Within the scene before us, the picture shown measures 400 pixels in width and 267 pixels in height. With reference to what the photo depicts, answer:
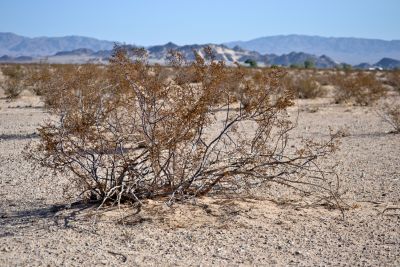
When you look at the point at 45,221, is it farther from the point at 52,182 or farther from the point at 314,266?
the point at 314,266

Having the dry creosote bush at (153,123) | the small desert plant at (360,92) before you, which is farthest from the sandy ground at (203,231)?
the small desert plant at (360,92)

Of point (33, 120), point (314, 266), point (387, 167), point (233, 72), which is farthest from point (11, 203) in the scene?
point (33, 120)

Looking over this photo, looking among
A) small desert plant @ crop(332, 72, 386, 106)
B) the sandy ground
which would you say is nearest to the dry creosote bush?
the sandy ground

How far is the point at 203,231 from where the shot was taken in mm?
6625

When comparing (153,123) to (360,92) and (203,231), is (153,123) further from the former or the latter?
(360,92)

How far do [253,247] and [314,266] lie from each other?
28.8 inches

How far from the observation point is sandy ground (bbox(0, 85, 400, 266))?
5.86 m

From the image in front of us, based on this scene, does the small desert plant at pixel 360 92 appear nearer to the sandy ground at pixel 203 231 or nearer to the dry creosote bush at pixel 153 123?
the sandy ground at pixel 203 231

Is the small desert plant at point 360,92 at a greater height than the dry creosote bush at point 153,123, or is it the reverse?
the dry creosote bush at point 153,123

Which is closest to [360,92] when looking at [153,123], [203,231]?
[153,123]

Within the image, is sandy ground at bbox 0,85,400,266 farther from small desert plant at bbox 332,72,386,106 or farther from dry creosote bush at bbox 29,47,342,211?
small desert plant at bbox 332,72,386,106

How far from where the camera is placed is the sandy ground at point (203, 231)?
586cm

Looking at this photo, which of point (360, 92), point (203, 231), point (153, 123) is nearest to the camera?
point (203, 231)

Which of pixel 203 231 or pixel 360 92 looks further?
pixel 360 92
